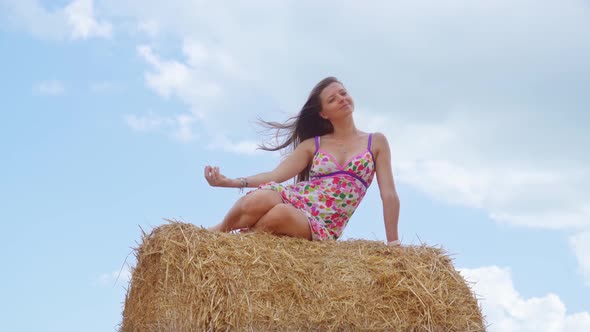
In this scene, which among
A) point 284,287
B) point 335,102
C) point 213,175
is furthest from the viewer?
point 335,102

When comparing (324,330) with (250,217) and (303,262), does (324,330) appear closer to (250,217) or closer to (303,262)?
(303,262)

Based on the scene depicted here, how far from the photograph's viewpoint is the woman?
17.8 ft

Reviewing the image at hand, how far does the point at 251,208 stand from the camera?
5387 millimetres

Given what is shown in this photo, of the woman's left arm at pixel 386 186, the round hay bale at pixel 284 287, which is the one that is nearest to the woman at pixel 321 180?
the woman's left arm at pixel 386 186

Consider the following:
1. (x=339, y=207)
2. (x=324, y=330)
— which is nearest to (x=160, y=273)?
(x=324, y=330)

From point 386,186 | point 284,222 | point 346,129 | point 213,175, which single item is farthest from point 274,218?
point 346,129

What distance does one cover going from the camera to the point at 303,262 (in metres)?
4.89

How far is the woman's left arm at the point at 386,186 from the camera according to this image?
5699 mm

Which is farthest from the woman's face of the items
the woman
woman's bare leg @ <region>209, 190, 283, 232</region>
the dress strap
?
woman's bare leg @ <region>209, 190, 283, 232</region>

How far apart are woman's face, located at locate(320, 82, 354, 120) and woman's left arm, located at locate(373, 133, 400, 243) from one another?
0.99ft

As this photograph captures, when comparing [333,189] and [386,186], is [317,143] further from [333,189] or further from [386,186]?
[386,186]

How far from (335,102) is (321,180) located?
62 cm

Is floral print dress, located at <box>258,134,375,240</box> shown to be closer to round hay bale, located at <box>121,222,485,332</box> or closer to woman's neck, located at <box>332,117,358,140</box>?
woman's neck, located at <box>332,117,358,140</box>

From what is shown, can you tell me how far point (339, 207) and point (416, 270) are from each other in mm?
891
